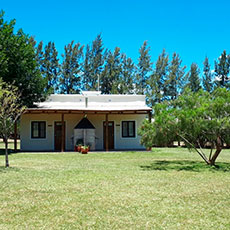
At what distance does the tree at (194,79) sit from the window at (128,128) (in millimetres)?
18342

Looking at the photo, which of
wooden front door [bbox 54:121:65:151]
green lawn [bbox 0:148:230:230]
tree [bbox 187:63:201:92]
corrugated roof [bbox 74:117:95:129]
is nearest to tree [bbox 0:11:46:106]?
wooden front door [bbox 54:121:65:151]

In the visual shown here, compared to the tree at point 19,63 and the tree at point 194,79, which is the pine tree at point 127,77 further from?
the tree at point 19,63

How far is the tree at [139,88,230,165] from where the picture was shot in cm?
1131

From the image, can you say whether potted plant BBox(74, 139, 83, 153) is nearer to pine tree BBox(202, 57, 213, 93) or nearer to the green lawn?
the green lawn

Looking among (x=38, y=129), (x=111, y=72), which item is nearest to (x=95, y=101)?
(x=38, y=129)

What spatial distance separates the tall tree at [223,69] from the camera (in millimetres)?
36719

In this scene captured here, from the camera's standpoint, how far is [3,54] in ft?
55.7

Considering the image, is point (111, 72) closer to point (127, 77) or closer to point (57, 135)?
point (127, 77)

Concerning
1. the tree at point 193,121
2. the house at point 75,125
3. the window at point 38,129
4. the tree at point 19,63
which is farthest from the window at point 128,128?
the tree at point 193,121

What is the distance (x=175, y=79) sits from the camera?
38812 mm

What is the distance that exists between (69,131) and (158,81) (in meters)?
18.7

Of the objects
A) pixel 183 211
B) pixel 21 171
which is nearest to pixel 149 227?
pixel 183 211

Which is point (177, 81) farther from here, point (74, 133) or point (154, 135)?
point (154, 135)

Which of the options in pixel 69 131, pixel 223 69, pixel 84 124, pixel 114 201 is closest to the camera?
pixel 114 201
